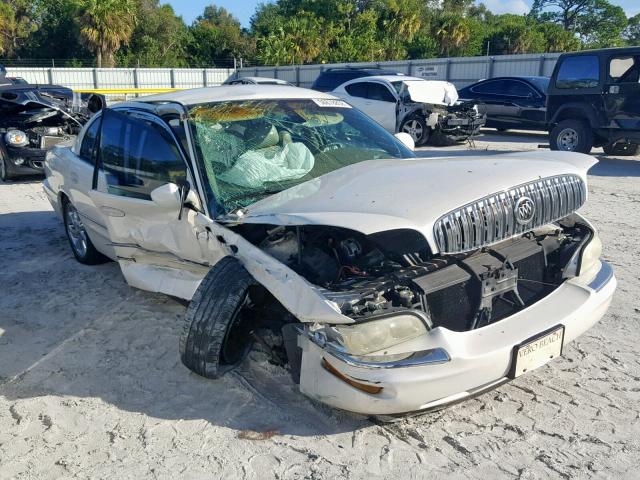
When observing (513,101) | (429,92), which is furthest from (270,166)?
(513,101)

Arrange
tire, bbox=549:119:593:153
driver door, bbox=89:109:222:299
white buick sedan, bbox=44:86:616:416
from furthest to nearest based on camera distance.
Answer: tire, bbox=549:119:593:153
driver door, bbox=89:109:222:299
white buick sedan, bbox=44:86:616:416

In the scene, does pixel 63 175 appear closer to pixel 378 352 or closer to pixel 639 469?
pixel 378 352

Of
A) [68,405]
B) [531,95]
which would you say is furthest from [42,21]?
[68,405]

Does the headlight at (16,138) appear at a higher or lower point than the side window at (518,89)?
lower

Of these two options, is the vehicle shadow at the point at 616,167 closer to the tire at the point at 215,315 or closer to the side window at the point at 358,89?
the side window at the point at 358,89

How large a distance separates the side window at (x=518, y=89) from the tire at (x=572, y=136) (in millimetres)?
3742

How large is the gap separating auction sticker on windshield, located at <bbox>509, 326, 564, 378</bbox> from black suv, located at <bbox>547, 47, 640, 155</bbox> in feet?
27.9

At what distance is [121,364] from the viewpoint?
148 inches

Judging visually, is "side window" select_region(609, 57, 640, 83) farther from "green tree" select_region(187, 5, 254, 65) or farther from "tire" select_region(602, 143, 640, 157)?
"green tree" select_region(187, 5, 254, 65)

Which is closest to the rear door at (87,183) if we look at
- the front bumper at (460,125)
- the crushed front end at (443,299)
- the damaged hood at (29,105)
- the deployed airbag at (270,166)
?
the deployed airbag at (270,166)

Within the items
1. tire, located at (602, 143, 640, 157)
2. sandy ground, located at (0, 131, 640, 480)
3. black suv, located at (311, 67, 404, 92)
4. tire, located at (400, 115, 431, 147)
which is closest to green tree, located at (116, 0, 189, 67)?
black suv, located at (311, 67, 404, 92)

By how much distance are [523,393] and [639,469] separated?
74 cm

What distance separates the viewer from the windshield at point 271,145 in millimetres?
3773

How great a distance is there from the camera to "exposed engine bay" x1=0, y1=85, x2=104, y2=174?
9734 millimetres
